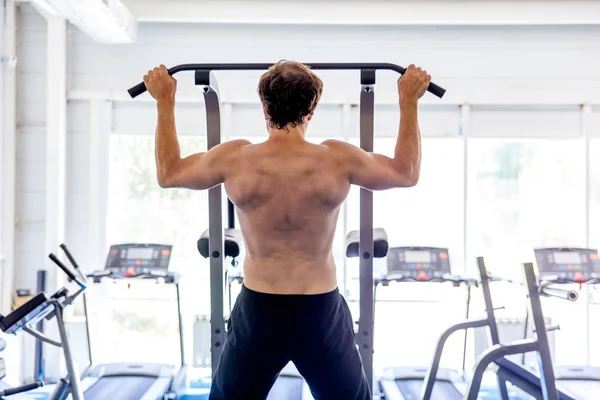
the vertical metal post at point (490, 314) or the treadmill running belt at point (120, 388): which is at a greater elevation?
the vertical metal post at point (490, 314)

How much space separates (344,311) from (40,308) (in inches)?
68.8

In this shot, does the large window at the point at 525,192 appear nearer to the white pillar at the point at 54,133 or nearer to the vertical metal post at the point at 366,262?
the vertical metal post at the point at 366,262

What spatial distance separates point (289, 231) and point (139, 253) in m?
2.72

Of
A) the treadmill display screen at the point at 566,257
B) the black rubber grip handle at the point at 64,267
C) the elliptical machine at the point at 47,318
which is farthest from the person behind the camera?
the treadmill display screen at the point at 566,257

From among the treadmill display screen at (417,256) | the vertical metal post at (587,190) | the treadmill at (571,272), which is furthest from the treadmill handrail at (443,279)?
the vertical metal post at (587,190)

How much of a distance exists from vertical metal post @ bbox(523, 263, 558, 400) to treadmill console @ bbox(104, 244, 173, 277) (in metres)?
2.57

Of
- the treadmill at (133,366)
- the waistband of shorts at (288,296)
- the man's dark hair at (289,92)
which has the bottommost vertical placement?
the treadmill at (133,366)

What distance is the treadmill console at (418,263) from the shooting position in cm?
396

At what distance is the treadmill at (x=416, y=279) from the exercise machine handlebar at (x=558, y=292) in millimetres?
1120

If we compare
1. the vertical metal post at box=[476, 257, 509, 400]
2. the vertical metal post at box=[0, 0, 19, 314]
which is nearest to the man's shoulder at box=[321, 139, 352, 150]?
the vertical metal post at box=[476, 257, 509, 400]

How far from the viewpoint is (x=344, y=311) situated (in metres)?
1.79

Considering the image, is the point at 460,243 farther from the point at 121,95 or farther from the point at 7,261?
the point at 7,261

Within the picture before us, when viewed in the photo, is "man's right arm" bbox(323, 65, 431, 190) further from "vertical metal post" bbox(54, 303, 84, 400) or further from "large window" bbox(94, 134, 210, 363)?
"large window" bbox(94, 134, 210, 363)

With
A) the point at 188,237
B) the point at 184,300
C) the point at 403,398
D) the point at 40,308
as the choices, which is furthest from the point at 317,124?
the point at 40,308
